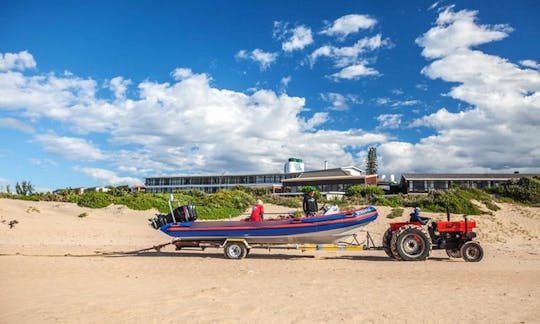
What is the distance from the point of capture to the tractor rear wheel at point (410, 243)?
517 inches

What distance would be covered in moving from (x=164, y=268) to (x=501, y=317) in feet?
27.9

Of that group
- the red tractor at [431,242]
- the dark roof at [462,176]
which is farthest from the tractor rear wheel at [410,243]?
the dark roof at [462,176]

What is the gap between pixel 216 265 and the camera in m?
12.6

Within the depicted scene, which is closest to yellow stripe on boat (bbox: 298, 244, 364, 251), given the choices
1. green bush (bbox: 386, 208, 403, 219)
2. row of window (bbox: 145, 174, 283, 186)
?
green bush (bbox: 386, 208, 403, 219)

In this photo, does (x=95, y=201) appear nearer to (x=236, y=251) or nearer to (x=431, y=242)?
(x=236, y=251)

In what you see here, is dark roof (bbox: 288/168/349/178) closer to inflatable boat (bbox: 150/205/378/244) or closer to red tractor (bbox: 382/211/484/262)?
red tractor (bbox: 382/211/484/262)

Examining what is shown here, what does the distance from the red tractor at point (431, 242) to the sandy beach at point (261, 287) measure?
1.10 feet

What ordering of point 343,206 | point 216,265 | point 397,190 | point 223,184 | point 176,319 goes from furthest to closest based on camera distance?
Answer: point 223,184
point 397,190
point 343,206
point 216,265
point 176,319

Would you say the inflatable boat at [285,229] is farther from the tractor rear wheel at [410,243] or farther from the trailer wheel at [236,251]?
the tractor rear wheel at [410,243]

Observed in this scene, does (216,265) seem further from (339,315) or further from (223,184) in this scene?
(223,184)

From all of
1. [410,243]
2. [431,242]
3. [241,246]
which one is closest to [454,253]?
[431,242]

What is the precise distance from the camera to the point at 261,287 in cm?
902

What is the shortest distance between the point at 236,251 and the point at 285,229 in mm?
1760

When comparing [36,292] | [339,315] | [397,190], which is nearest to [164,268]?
[36,292]
